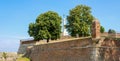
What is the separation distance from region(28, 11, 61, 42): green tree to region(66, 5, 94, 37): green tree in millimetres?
1811

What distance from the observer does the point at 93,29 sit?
22438mm

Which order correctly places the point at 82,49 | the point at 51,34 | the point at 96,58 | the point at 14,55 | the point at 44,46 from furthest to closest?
the point at 51,34
the point at 14,55
the point at 44,46
the point at 82,49
the point at 96,58

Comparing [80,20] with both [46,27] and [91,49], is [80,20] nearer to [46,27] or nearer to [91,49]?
[46,27]

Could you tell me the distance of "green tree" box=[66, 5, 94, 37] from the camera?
129 ft

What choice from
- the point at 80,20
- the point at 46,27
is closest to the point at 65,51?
the point at 80,20

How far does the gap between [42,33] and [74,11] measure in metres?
5.43

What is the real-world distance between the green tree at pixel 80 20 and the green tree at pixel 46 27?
5.94 ft

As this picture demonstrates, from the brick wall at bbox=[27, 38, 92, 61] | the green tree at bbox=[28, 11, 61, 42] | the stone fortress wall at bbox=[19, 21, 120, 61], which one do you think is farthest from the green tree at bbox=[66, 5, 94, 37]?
the stone fortress wall at bbox=[19, 21, 120, 61]

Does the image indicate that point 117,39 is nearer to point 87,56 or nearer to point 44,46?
point 87,56

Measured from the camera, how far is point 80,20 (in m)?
39.8

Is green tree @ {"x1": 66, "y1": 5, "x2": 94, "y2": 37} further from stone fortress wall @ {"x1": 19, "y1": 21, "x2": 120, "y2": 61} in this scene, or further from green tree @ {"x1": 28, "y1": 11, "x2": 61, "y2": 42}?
stone fortress wall @ {"x1": 19, "y1": 21, "x2": 120, "y2": 61}

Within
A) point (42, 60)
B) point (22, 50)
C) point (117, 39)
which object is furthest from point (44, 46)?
point (22, 50)

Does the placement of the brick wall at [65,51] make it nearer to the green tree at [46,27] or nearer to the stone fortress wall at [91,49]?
the stone fortress wall at [91,49]

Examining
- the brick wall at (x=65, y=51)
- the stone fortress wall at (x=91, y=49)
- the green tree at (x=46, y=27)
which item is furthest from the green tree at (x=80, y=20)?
the stone fortress wall at (x=91, y=49)
